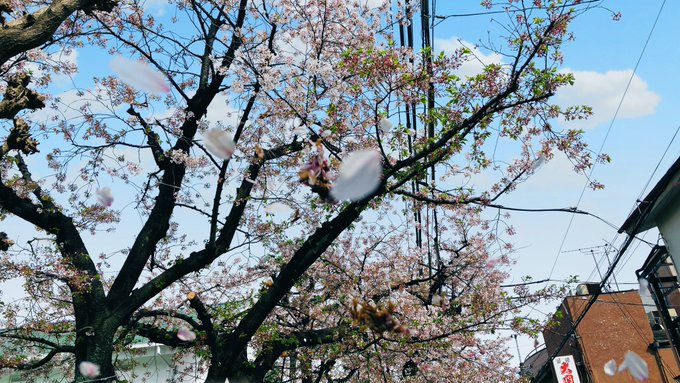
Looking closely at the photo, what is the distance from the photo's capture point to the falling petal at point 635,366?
22.0 m

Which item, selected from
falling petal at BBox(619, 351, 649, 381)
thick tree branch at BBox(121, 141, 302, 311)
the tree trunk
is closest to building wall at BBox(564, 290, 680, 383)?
falling petal at BBox(619, 351, 649, 381)

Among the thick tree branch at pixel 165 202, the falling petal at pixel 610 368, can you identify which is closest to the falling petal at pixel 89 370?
the thick tree branch at pixel 165 202

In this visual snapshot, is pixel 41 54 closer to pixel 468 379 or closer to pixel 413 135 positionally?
pixel 413 135

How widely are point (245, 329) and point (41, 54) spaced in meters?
6.00

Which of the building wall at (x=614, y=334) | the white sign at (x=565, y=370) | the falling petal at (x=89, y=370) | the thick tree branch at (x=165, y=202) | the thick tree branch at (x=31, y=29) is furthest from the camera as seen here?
the building wall at (x=614, y=334)

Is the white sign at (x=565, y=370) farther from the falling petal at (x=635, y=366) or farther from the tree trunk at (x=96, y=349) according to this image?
the tree trunk at (x=96, y=349)

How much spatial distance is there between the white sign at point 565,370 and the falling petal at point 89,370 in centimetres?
2298

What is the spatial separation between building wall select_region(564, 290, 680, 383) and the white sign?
1510 mm

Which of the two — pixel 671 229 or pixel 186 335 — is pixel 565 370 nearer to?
pixel 671 229

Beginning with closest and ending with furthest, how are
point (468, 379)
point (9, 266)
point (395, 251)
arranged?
1. point (9, 266)
2. point (395, 251)
3. point (468, 379)

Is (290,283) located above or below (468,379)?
below

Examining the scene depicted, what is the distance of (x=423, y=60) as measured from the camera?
23.9 ft

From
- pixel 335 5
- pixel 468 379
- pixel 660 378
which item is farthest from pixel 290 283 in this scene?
pixel 660 378

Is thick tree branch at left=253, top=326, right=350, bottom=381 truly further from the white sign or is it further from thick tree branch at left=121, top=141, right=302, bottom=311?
the white sign
